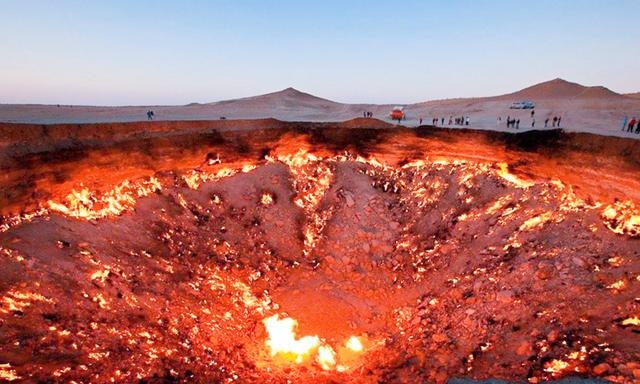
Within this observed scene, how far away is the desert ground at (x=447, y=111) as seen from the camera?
81.6 ft

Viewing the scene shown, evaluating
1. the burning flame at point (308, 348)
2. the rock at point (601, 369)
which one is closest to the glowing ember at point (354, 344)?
the burning flame at point (308, 348)

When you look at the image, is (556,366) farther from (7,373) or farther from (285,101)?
(285,101)

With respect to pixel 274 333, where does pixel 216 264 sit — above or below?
above

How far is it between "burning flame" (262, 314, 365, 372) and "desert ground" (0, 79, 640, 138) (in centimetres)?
1218

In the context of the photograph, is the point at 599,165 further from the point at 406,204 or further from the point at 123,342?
the point at 123,342

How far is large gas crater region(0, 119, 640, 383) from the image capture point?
7.63 meters

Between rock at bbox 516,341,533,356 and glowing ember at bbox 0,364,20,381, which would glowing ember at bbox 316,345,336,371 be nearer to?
rock at bbox 516,341,533,356

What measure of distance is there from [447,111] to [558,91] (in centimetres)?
2244

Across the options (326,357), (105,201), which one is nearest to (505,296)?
(326,357)

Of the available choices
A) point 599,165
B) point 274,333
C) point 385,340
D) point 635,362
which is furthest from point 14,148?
point 599,165

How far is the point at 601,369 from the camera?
611 cm

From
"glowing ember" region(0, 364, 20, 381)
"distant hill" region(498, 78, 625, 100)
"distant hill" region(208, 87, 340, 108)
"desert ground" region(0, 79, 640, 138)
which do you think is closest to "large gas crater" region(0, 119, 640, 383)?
"glowing ember" region(0, 364, 20, 381)

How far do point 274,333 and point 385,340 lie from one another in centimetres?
314

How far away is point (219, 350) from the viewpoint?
934cm
